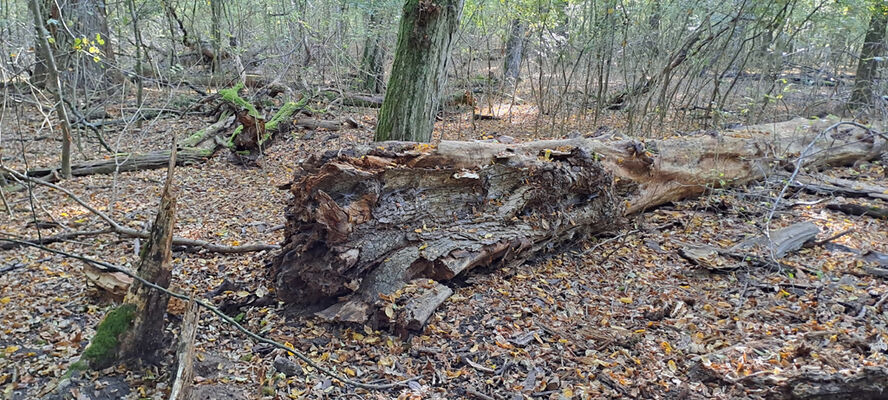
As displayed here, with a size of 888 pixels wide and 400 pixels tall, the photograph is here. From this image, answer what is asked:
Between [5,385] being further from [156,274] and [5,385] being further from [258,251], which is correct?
[258,251]

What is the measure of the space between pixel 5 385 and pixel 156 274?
97 cm

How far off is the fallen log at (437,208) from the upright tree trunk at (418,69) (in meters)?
1.12

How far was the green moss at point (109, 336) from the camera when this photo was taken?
2.94m

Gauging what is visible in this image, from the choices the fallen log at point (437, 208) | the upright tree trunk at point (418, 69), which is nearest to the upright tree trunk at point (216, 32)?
the upright tree trunk at point (418, 69)

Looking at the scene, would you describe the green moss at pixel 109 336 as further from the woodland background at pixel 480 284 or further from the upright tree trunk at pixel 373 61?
the upright tree trunk at pixel 373 61

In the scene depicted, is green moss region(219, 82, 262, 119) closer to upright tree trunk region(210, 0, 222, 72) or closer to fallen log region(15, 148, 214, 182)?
fallen log region(15, 148, 214, 182)

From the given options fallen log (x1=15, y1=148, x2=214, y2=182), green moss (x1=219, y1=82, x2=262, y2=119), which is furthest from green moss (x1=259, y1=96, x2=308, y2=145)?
fallen log (x1=15, y1=148, x2=214, y2=182)

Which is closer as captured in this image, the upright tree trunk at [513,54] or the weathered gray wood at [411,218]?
the weathered gray wood at [411,218]

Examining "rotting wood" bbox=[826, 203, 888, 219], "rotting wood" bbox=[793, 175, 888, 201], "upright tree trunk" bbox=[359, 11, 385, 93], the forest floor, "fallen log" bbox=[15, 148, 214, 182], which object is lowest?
the forest floor

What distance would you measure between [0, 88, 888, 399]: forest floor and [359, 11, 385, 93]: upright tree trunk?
5906 mm

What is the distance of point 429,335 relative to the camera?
3.49 metres

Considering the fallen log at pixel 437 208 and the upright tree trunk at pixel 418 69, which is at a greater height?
the upright tree trunk at pixel 418 69

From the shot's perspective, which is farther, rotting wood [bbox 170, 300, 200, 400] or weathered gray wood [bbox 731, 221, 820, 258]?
weathered gray wood [bbox 731, 221, 820, 258]

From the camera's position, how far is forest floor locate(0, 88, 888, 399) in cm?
296
